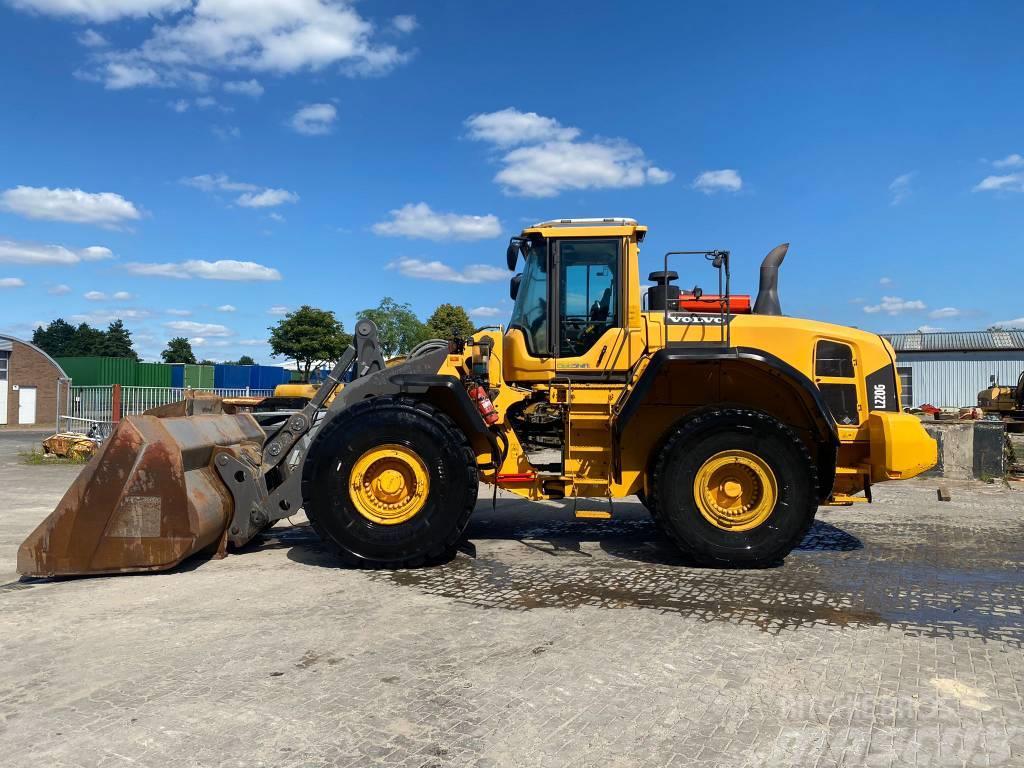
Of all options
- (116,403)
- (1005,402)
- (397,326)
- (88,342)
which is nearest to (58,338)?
(88,342)

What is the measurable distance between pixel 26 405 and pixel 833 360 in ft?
132

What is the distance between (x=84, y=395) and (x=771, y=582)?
2035cm

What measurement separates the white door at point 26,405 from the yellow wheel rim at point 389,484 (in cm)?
3757

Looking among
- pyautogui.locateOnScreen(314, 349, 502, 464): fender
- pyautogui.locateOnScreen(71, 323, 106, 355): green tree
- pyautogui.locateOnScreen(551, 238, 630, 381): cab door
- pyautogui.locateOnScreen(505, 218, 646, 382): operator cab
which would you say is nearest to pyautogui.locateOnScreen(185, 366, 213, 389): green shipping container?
pyautogui.locateOnScreen(314, 349, 502, 464): fender

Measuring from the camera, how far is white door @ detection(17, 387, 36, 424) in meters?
35.7

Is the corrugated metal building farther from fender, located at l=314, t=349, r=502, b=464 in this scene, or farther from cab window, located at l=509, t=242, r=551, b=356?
fender, located at l=314, t=349, r=502, b=464

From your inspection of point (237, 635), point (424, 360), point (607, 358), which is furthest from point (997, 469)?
point (237, 635)

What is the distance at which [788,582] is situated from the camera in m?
5.56

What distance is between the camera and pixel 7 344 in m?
35.2

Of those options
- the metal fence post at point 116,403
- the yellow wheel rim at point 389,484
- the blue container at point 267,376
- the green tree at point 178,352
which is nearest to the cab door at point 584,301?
the yellow wheel rim at point 389,484

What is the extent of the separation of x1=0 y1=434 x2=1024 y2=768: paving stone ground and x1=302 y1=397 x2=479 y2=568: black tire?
0.72 ft

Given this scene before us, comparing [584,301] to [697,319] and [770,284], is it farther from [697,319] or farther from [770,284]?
[770,284]

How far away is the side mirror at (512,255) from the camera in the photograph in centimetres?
683

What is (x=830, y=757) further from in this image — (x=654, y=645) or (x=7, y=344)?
(x=7, y=344)
